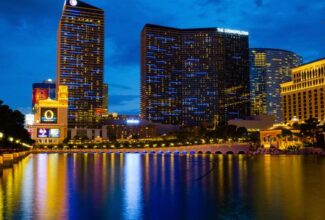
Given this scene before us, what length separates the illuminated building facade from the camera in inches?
6225

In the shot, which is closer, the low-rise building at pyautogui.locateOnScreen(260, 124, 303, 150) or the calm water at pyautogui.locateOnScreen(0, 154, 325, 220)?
the calm water at pyautogui.locateOnScreen(0, 154, 325, 220)

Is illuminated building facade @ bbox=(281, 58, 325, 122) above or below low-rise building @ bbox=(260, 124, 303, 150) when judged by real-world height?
above

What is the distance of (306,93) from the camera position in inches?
6555

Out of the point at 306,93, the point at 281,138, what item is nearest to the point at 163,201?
the point at 281,138

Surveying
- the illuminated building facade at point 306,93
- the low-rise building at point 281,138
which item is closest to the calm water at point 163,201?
the low-rise building at point 281,138

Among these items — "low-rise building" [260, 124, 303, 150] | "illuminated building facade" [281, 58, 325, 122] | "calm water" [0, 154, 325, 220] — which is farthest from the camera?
"illuminated building facade" [281, 58, 325, 122]

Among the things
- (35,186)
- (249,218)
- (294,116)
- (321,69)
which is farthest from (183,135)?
(249,218)

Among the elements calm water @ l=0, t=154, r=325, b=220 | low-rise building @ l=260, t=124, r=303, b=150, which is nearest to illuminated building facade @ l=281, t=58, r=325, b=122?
low-rise building @ l=260, t=124, r=303, b=150

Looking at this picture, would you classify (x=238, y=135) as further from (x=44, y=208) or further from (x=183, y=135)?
(x=44, y=208)

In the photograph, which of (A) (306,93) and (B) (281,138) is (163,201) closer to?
(B) (281,138)

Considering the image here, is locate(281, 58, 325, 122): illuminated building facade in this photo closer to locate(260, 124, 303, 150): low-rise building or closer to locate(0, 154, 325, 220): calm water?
locate(260, 124, 303, 150): low-rise building

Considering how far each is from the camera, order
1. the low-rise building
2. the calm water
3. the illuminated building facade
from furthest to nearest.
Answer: the illuminated building facade, the low-rise building, the calm water

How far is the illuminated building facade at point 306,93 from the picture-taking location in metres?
158

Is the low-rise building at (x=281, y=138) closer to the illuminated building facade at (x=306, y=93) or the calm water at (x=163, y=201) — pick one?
the illuminated building facade at (x=306, y=93)
